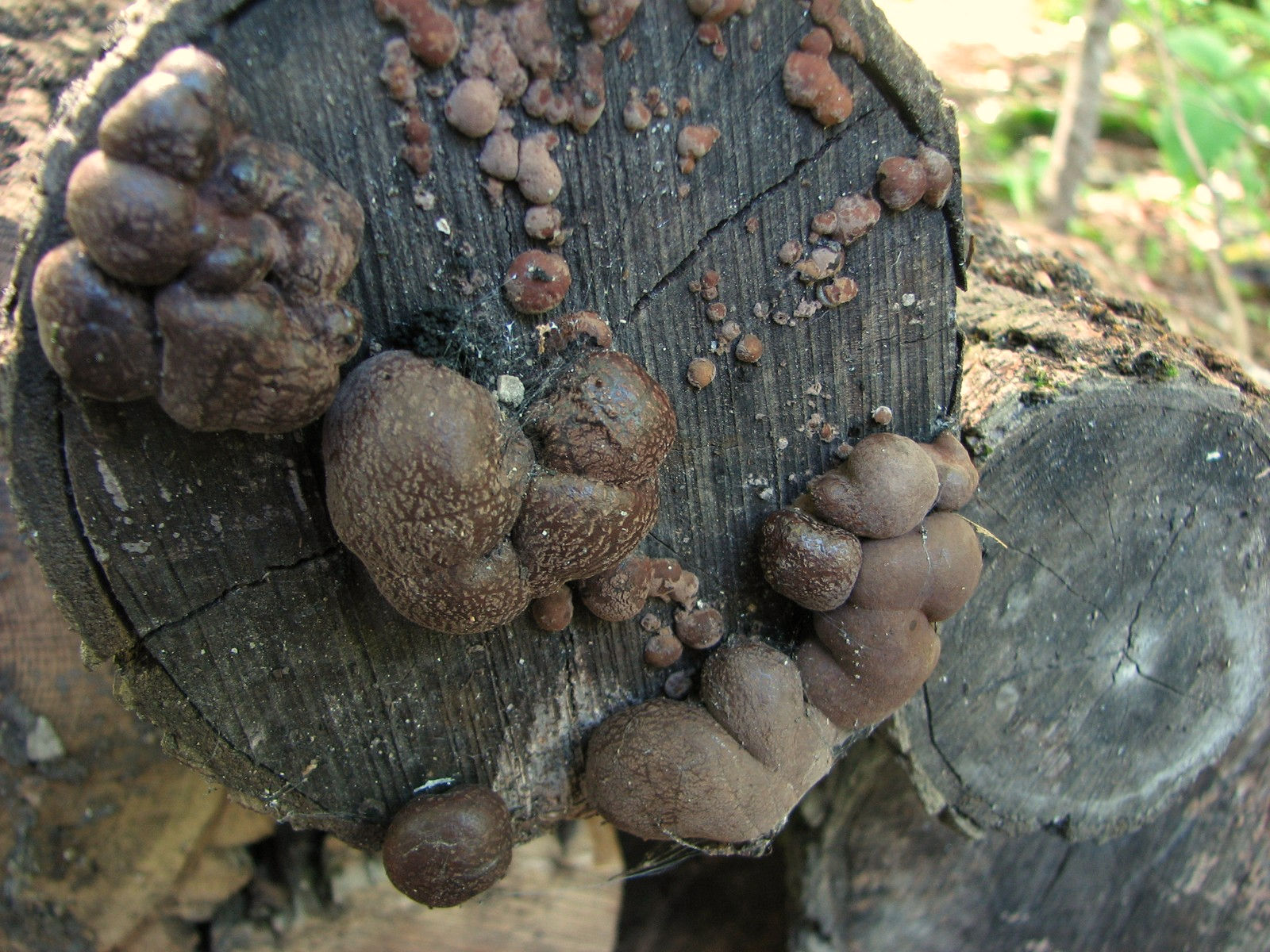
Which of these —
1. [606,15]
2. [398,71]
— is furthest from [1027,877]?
[398,71]

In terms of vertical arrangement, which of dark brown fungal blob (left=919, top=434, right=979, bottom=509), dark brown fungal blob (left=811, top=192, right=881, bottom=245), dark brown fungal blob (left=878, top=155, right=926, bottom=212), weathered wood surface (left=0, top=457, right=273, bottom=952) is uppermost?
dark brown fungal blob (left=878, top=155, right=926, bottom=212)

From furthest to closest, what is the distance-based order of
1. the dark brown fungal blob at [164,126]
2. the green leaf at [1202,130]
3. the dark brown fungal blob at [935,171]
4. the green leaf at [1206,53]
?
the green leaf at [1206,53], the green leaf at [1202,130], the dark brown fungal blob at [935,171], the dark brown fungal blob at [164,126]

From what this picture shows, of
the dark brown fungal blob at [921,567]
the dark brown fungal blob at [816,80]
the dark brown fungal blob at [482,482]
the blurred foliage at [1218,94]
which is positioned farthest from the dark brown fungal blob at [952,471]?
the blurred foliage at [1218,94]

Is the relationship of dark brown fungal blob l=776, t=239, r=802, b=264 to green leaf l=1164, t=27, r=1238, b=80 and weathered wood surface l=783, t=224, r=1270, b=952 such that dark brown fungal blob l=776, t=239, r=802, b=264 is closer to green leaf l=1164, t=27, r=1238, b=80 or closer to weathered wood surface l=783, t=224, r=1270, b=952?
weathered wood surface l=783, t=224, r=1270, b=952

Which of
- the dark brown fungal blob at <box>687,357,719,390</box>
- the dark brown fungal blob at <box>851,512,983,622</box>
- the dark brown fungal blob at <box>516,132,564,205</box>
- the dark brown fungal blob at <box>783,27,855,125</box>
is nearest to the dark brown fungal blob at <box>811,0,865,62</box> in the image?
the dark brown fungal blob at <box>783,27,855,125</box>

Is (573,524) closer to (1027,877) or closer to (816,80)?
(816,80)

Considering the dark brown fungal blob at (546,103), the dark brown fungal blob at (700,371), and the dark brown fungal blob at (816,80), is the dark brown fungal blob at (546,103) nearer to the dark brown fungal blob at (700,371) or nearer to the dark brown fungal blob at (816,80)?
the dark brown fungal blob at (816,80)
